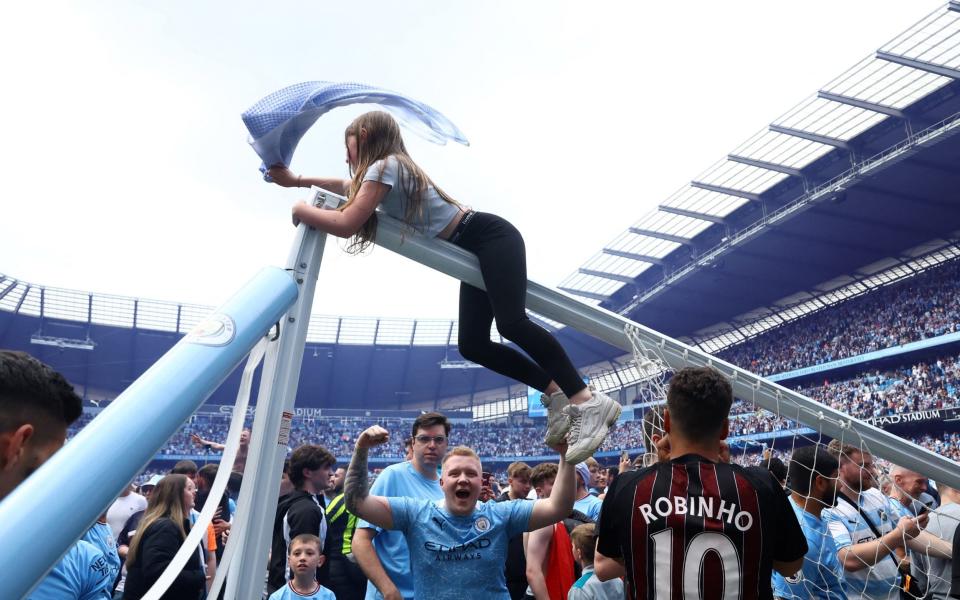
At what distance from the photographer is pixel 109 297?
118 feet

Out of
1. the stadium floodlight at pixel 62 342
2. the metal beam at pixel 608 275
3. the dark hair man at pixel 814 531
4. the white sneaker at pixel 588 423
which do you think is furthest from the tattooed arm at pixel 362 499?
the stadium floodlight at pixel 62 342

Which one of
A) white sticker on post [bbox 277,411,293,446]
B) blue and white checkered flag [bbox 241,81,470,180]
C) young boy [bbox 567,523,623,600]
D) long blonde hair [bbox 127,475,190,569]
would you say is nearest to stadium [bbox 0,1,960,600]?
young boy [bbox 567,523,623,600]

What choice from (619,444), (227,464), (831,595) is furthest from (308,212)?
(619,444)

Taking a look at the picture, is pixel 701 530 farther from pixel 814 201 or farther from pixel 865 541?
pixel 814 201

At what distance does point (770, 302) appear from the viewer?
103ft

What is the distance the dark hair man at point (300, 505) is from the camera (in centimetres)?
429

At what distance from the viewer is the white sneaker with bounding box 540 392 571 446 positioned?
2.59 m

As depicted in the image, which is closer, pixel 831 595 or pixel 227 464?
pixel 227 464

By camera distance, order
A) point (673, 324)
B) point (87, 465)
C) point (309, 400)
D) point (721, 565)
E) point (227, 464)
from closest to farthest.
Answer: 1. point (87, 465)
2. point (227, 464)
3. point (721, 565)
4. point (673, 324)
5. point (309, 400)

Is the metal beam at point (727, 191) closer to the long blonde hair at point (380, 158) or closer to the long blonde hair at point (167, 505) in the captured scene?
the long blonde hair at point (167, 505)

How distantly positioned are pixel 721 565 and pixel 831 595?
184cm

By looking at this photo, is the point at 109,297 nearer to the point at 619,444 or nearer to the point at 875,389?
the point at 619,444

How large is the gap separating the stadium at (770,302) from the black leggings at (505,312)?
8003 millimetres

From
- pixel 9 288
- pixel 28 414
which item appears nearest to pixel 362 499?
pixel 28 414
